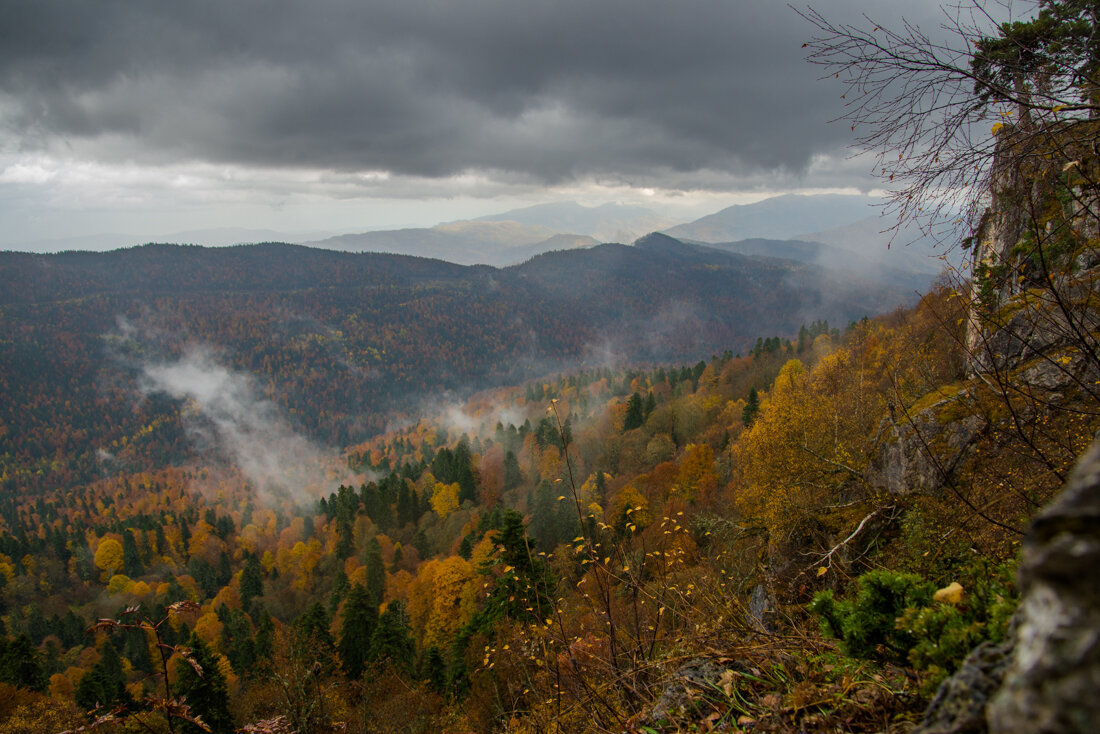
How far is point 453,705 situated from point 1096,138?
20.3 meters

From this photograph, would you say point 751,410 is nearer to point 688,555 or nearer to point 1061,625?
point 688,555

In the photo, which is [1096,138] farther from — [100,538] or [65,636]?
[100,538]

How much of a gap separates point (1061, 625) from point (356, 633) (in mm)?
33324

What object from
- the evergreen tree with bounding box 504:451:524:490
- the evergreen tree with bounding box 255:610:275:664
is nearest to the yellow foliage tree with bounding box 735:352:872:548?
the evergreen tree with bounding box 255:610:275:664

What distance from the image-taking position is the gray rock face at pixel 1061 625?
3.14ft

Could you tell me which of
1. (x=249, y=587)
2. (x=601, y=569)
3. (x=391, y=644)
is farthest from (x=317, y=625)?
(x=249, y=587)

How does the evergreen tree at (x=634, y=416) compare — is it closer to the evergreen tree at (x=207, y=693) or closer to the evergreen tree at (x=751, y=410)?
the evergreen tree at (x=751, y=410)

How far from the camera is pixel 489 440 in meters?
94.6

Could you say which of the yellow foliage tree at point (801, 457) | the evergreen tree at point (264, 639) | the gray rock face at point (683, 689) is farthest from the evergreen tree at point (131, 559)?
the gray rock face at point (683, 689)

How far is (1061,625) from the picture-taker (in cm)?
105

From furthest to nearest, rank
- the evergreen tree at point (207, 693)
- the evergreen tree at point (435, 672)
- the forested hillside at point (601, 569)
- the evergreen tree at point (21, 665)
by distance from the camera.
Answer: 1. the evergreen tree at point (21, 665)
2. the evergreen tree at point (435, 672)
3. the evergreen tree at point (207, 693)
4. the forested hillside at point (601, 569)

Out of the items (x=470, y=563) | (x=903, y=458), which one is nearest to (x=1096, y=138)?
(x=903, y=458)

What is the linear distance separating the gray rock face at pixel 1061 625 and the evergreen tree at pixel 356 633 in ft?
104

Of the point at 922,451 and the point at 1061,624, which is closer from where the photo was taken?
the point at 1061,624
